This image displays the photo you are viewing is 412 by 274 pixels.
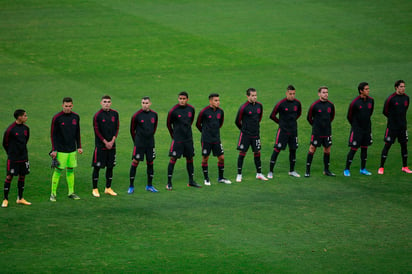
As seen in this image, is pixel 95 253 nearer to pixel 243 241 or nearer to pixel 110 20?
pixel 243 241

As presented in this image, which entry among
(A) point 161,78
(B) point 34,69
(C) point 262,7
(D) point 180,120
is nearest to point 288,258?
(D) point 180,120

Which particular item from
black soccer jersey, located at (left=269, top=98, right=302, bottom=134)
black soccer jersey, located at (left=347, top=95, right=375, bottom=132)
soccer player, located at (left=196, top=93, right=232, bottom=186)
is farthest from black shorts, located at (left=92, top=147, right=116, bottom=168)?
black soccer jersey, located at (left=347, top=95, right=375, bottom=132)

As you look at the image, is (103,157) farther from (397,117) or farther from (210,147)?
(397,117)

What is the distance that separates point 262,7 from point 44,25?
11739mm

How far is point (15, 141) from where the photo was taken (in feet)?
47.4

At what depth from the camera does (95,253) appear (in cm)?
1202

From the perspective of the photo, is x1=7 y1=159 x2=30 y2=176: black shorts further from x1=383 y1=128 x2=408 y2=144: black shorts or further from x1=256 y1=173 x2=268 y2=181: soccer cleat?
x1=383 y1=128 x2=408 y2=144: black shorts

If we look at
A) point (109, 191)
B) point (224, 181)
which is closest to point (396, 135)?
point (224, 181)

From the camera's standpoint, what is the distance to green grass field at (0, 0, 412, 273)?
480 inches

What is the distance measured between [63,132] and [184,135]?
2.90 m

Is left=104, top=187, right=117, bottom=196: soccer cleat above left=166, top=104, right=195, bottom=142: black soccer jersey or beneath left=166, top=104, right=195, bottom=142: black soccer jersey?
beneath

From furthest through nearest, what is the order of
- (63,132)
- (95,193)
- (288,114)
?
1. (288,114)
2. (95,193)
3. (63,132)

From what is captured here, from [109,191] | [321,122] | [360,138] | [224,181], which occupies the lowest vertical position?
[109,191]

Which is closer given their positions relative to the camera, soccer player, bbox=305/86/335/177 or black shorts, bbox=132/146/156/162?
black shorts, bbox=132/146/156/162
